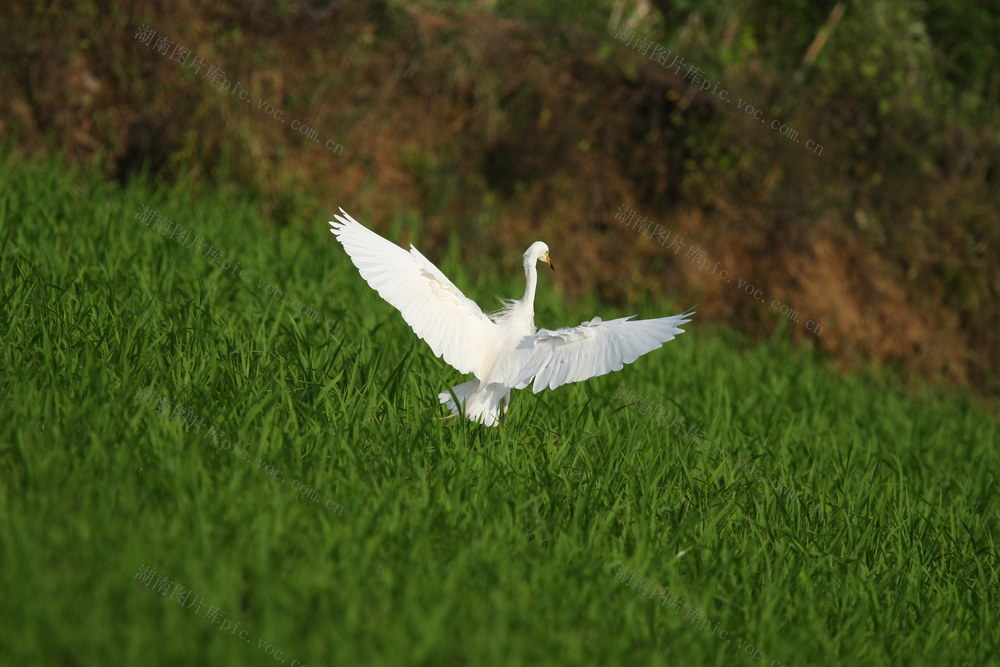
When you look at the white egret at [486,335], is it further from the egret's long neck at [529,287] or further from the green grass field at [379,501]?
the green grass field at [379,501]

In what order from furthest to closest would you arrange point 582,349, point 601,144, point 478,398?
point 601,144
point 478,398
point 582,349

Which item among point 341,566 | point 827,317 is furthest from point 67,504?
point 827,317

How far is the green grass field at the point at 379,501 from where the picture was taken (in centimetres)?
288

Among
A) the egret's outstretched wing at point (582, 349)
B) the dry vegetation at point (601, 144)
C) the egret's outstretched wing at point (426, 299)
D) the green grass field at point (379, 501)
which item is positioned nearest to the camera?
the green grass field at point (379, 501)

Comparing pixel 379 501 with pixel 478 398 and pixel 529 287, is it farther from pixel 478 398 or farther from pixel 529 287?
pixel 529 287

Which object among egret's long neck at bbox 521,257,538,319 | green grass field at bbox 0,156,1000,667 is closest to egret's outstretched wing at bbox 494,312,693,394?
egret's long neck at bbox 521,257,538,319

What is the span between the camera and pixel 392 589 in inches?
121

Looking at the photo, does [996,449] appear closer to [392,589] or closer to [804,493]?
[804,493]

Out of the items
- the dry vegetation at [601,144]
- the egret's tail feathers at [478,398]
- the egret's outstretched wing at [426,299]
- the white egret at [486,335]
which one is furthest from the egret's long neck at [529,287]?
the dry vegetation at [601,144]

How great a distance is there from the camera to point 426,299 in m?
4.16

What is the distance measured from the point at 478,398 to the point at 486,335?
30cm

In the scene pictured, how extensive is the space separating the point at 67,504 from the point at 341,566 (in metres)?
0.94

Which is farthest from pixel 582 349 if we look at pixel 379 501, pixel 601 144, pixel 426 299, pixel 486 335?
pixel 601 144

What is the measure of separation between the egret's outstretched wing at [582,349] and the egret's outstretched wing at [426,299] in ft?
0.69
